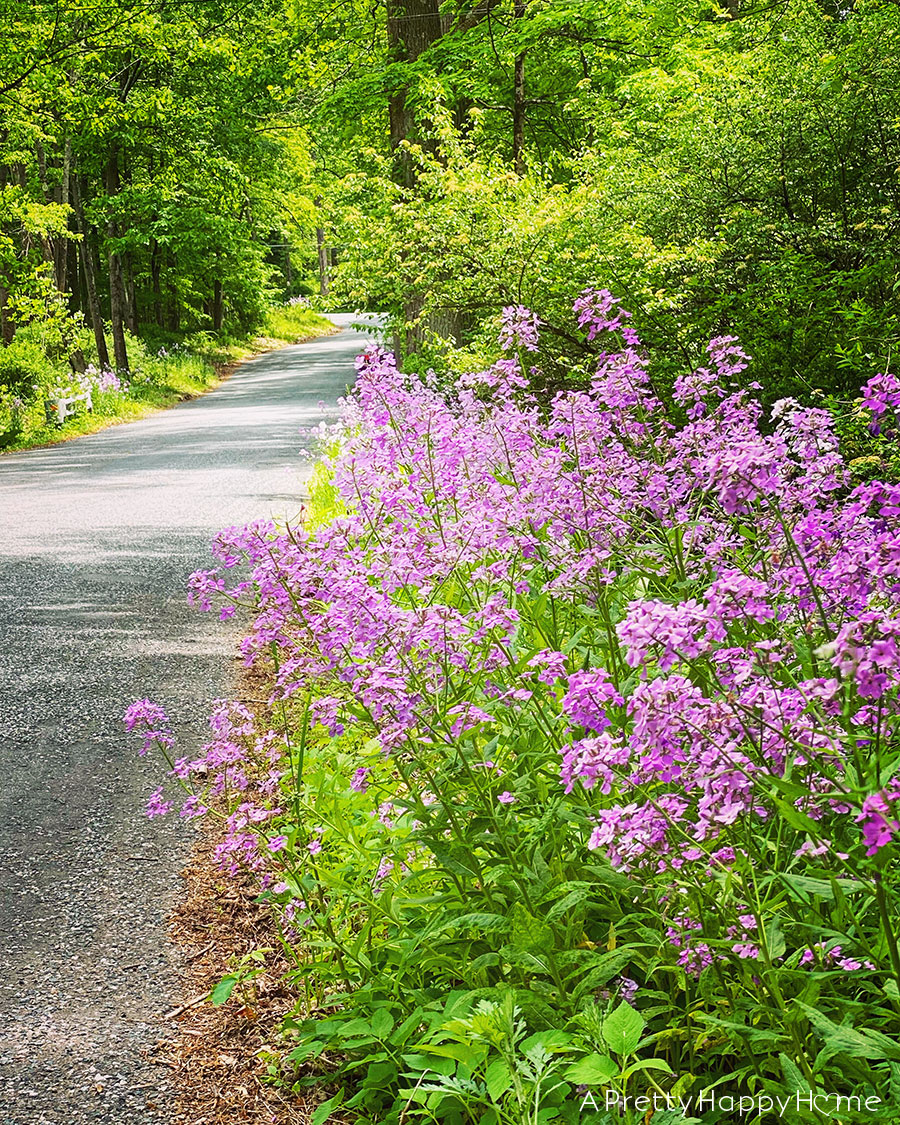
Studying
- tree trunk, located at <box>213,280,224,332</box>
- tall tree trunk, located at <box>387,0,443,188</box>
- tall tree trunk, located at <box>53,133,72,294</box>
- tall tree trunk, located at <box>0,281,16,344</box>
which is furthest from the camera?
tree trunk, located at <box>213,280,224,332</box>

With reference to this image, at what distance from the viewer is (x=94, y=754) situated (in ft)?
16.8

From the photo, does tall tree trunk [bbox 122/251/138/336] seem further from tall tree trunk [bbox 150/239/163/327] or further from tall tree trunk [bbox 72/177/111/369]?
tall tree trunk [bbox 72/177/111/369]

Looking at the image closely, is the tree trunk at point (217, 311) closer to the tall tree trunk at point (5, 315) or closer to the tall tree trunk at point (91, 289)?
the tall tree trunk at point (91, 289)

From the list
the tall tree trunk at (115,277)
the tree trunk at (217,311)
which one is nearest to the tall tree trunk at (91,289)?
the tall tree trunk at (115,277)

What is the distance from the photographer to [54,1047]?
3.00m

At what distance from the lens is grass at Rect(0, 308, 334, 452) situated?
57.9 feet

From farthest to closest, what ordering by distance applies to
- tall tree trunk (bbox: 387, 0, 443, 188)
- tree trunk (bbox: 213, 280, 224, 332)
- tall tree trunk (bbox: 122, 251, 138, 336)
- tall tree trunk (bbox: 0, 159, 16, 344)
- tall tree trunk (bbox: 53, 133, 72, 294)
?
1. tree trunk (bbox: 213, 280, 224, 332)
2. tall tree trunk (bbox: 122, 251, 138, 336)
3. tall tree trunk (bbox: 53, 133, 72, 294)
4. tall tree trunk (bbox: 0, 159, 16, 344)
5. tall tree trunk (bbox: 387, 0, 443, 188)

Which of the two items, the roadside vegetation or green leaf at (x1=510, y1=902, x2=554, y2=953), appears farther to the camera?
green leaf at (x1=510, y1=902, x2=554, y2=953)

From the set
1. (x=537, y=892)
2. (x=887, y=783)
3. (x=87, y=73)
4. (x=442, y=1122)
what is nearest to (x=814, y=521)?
(x=887, y=783)

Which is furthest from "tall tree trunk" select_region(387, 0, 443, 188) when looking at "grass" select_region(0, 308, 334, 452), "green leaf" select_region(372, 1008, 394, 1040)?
"green leaf" select_region(372, 1008, 394, 1040)

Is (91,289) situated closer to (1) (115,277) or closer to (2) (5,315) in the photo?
(1) (115,277)

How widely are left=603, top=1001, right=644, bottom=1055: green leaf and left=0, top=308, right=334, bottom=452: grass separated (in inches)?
653

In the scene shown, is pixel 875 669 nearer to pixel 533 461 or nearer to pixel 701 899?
pixel 701 899

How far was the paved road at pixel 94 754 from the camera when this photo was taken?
9.86ft
